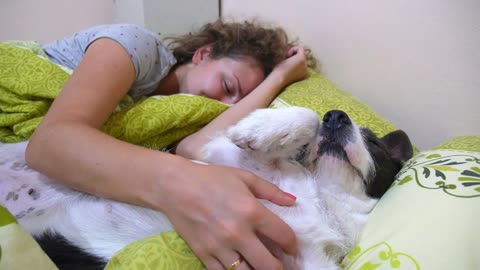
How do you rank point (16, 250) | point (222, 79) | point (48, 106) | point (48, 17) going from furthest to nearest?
1. point (48, 17)
2. point (222, 79)
3. point (48, 106)
4. point (16, 250)

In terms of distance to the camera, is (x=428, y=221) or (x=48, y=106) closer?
(x=428, y=221)

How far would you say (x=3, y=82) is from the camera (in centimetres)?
128

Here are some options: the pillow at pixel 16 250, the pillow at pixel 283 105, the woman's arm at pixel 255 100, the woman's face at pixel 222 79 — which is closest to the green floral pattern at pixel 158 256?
the pillow at pixel 283 105

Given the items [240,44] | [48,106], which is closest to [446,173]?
[240,44]

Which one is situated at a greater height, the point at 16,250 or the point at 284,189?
the point at 16,250

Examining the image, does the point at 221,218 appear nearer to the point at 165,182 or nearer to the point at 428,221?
the point at 165,182

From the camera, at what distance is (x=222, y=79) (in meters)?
1.54

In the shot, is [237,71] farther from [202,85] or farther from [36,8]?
[36,8]

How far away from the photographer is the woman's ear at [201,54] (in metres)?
1.64

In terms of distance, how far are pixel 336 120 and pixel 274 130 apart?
0.17m

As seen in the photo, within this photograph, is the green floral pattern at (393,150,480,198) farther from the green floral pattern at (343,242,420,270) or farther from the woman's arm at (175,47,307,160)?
the woman's arm at (175,47,307,160)

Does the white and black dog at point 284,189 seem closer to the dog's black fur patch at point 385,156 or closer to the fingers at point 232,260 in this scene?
the dog's black fur patch at point 385,156

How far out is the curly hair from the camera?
1.64 meters

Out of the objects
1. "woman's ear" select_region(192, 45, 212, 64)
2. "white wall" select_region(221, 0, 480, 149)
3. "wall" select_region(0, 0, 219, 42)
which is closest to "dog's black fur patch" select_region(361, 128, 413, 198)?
"white wall" select_region(221, 0, 480, 149)
